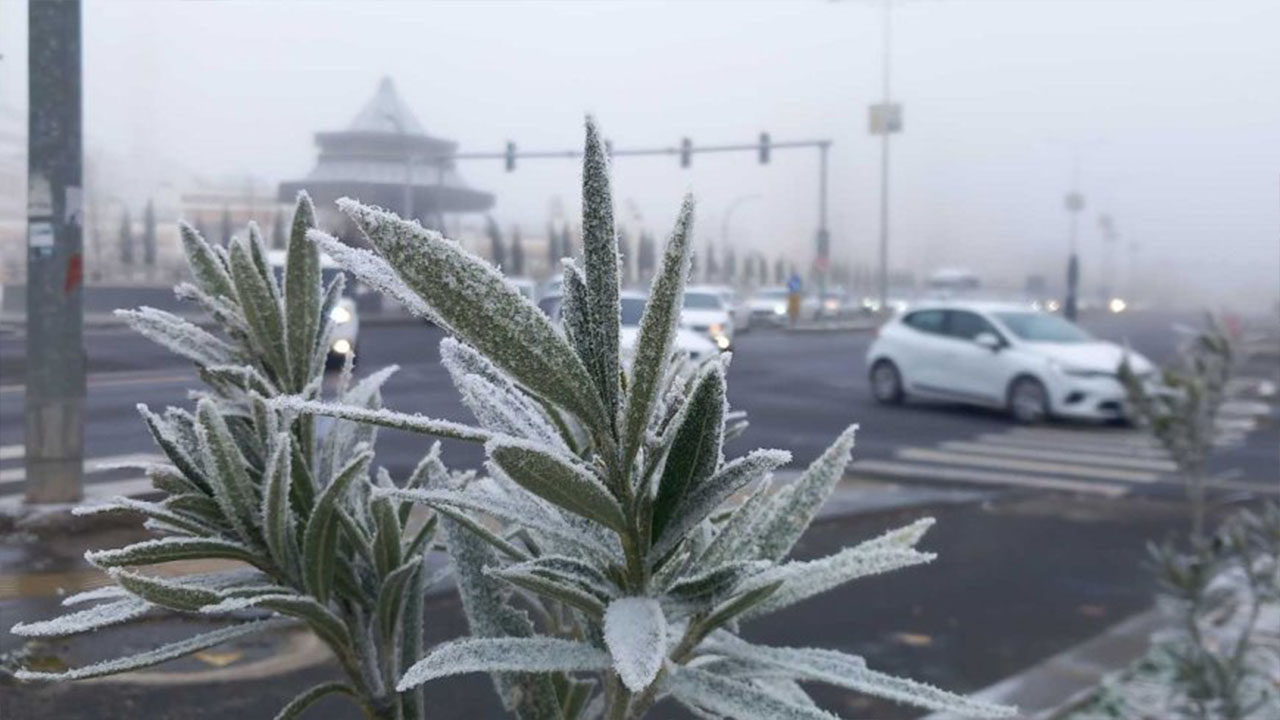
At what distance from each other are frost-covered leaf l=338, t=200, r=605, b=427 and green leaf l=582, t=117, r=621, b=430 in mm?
33

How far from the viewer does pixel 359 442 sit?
1944 mm

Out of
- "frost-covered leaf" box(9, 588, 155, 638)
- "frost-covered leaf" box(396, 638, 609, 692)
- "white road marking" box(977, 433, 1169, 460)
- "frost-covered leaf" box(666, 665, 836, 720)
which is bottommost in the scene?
"white road marking" box(977, 433, 1169, 460)

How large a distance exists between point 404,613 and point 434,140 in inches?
67.6

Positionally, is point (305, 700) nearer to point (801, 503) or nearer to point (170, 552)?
point (170, 552)

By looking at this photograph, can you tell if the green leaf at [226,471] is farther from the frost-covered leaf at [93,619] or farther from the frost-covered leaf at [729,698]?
the frost-covered leaf at [729,698]

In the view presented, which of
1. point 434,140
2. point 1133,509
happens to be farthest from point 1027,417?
point 434,140

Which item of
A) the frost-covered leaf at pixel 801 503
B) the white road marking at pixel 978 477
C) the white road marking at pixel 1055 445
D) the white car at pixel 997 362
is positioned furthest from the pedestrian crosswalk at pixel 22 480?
the white car at pixel 997 362

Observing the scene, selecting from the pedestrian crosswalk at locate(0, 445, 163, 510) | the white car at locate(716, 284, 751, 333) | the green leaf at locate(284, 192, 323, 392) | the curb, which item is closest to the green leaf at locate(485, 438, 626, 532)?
the green leaf at locate(284, 192, 323, 392)

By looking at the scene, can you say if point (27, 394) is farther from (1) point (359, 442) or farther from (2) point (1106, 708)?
(1) point (359, 442)

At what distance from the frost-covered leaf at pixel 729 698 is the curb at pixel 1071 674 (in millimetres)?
3808

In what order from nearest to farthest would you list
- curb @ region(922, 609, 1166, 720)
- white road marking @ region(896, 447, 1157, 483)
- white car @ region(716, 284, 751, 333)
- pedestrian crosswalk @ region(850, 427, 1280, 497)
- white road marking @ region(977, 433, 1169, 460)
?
curb @ region(922, 609, 1166, 720) < pedestrian crosswalk @ region(850, 427, 1280, 497) < white road marking @ region(896, 447, 1157, 483) < white road marking @ region(977, 433, 1169, 460) < white car @ region(716, 284, 751, 333)

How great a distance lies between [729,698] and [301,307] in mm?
783

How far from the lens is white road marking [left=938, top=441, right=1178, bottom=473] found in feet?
44.5

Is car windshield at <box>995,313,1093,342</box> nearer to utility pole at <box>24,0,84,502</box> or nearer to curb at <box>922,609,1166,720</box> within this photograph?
curb at <box>922,609,1166,720</box>
